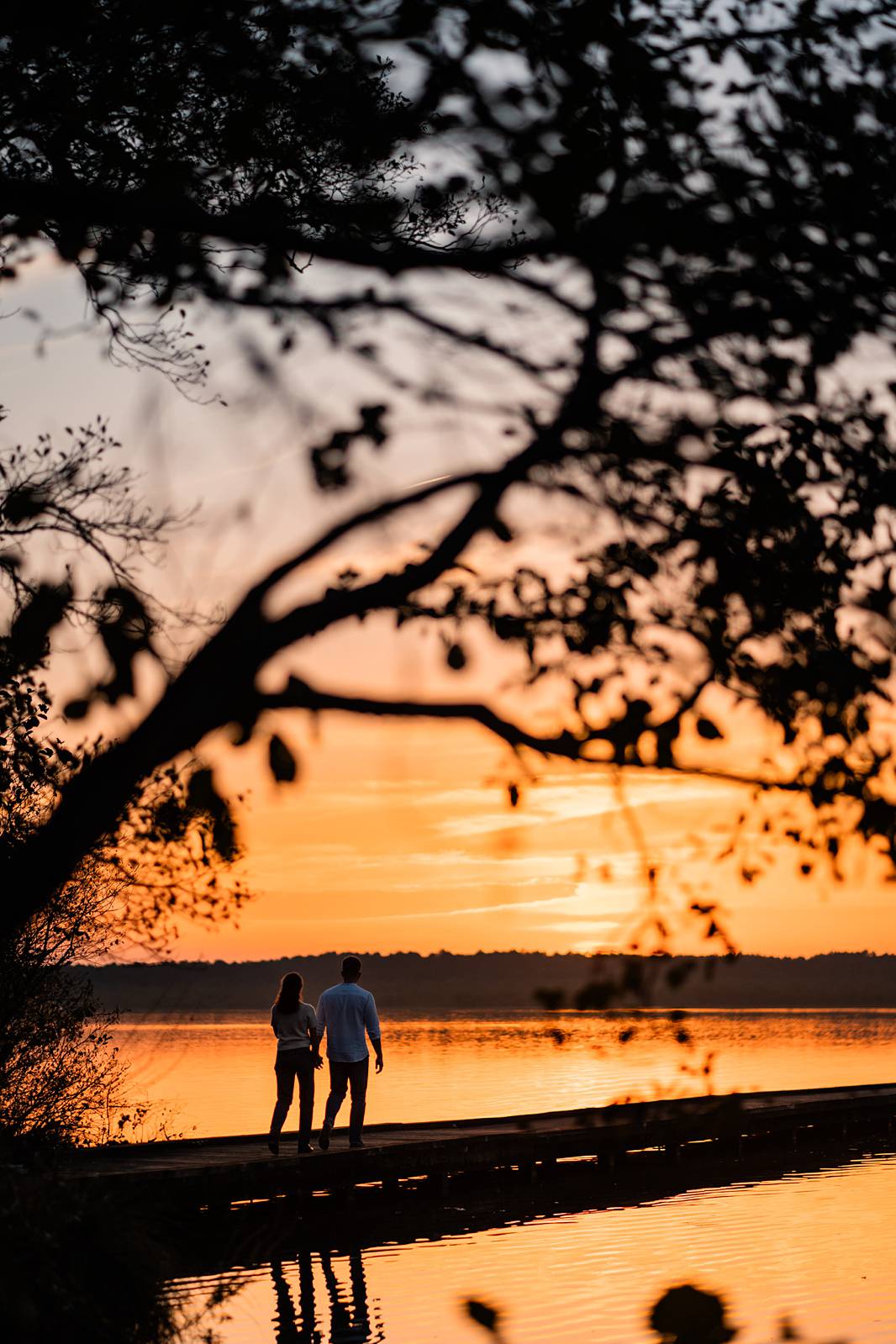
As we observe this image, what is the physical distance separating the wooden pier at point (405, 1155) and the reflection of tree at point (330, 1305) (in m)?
0.98

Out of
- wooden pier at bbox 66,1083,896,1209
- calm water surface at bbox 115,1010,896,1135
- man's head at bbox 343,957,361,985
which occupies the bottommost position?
wooden pier at bbox 66,1083,896,1209

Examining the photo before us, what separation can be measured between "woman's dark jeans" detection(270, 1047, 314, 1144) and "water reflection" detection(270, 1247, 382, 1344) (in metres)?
1.71

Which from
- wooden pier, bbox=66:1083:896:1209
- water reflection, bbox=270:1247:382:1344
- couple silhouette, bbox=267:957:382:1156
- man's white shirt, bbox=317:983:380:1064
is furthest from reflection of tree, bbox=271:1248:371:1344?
man's white shirt, bbox=317:983:380:1064

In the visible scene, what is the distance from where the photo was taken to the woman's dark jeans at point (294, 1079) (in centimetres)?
1733

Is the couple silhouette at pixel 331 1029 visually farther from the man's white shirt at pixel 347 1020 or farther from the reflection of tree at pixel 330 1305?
the reflection of tree at pixel 330 1305

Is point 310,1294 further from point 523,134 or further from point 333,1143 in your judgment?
point 523,134

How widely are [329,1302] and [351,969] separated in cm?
380

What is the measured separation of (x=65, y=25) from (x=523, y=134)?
251cm

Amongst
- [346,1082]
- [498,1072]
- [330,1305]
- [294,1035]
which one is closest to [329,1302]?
[330,1305]

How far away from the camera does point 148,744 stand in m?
6.02

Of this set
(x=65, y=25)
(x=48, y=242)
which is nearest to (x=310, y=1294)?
(x=48, y=242)

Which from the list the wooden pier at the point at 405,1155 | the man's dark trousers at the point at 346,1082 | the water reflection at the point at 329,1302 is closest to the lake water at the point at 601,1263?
the water reflection at the point at 329,1302

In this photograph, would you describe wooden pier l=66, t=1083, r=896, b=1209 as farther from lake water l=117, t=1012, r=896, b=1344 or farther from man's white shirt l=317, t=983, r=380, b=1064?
man's white shirt l=317, t=983, r=380, b=1064

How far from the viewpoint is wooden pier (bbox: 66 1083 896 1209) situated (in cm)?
1755
